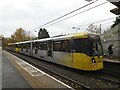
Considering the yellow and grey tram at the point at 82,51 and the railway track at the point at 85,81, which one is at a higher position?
the yellow and grey tram at the point at 82,51

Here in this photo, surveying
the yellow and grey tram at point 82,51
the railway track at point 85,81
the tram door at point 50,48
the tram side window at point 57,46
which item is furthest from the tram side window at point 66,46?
the tram door at point 50,48

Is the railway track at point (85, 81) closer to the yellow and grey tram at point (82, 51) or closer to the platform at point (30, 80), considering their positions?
the yellow and grey tram at point (82, 51)

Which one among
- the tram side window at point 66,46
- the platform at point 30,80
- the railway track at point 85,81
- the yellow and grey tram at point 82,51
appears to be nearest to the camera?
the platform at point 30,80

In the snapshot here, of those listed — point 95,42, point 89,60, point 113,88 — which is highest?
point 95,42

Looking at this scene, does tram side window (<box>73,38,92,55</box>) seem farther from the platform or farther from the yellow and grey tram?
the platform

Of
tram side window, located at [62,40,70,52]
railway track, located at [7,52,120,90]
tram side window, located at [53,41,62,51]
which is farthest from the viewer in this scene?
tram side window, located at [53,41,62,51]

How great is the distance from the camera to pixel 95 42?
1705 centimetres

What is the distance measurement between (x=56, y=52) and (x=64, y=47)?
7.93 ft

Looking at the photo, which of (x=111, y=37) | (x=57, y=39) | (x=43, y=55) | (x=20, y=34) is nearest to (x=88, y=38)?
(x=57, y=39)

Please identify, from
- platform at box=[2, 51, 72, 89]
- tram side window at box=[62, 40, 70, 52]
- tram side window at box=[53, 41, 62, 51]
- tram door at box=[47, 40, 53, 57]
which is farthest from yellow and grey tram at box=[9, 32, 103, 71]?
tram door at box=[47, 40, 53, 57]

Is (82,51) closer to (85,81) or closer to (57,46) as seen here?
(85,81)

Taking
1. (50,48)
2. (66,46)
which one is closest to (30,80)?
(66,46)

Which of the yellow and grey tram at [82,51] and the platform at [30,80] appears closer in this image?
the platform at [30,80]

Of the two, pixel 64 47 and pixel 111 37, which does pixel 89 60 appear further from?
pixel 111 37
